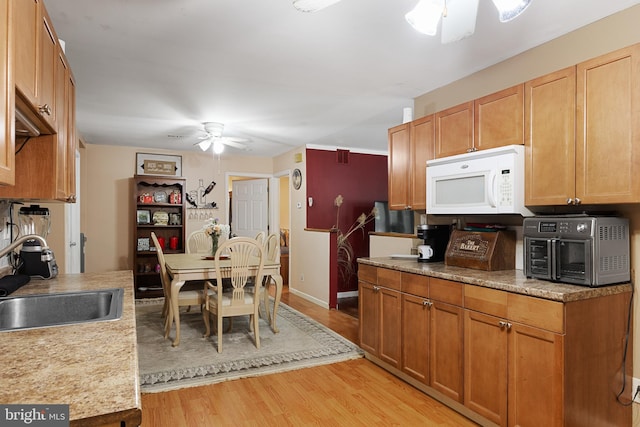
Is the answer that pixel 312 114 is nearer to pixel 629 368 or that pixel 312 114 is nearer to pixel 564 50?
pixel 564 50

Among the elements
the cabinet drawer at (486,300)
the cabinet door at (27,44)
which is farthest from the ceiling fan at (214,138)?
the cabinet drawer at (486,300)

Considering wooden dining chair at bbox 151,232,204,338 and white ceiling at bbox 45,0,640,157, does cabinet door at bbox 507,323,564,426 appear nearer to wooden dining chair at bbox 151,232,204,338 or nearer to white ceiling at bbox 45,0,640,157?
white ceiling at bbox 45,0,640,157

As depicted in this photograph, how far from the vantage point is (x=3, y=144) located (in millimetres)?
1055

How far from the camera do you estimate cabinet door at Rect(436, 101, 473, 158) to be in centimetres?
274

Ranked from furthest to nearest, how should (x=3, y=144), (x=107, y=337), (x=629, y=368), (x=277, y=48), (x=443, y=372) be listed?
(x=277, y=48)
(x=443, y=372)
(x=629, y=368)
(x=107, y=337)
(x=3, y=144)

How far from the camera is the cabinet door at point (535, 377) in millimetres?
1817

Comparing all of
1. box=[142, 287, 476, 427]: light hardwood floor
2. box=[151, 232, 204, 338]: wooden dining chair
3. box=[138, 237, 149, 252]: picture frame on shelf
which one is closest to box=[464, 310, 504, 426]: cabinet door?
box=[142, 287, 476, 427]: light hardwood floor

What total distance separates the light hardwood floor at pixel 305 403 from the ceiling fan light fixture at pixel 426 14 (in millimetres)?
2208

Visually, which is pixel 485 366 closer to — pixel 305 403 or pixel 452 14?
pixel 305 403

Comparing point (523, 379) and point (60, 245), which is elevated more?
point (60, 245)

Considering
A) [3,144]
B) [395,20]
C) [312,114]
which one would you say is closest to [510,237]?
[395,20]

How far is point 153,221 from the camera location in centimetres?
605

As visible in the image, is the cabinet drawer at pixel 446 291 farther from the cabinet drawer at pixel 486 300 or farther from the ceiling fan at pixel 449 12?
the ceiling fan at pixel 449 12

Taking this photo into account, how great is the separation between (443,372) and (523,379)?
57cm
